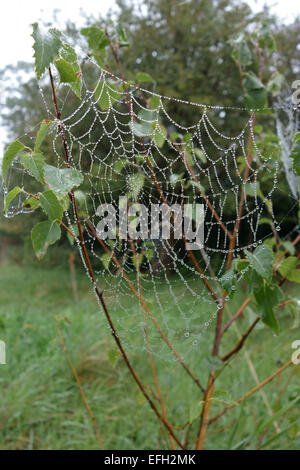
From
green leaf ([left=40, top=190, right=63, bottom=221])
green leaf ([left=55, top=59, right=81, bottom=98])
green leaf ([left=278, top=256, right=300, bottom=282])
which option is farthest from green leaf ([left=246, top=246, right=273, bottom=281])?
green leaf ([left=55, top=59, right=81, bottom=98])

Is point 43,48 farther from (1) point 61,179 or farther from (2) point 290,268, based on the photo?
(2) point 290,268

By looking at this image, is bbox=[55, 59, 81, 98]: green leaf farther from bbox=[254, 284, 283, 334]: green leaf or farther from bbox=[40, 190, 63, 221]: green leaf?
bbox=[254, 284, 283, 334]: green leaf

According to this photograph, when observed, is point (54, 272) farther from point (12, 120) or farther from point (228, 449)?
point (228, 449)

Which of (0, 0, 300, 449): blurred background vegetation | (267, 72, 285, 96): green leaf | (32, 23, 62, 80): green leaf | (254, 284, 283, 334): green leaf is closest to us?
(32, 23, 62, 80): green leaf

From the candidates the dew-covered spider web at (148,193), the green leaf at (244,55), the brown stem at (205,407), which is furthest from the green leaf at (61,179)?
the green leaf at (244,55)

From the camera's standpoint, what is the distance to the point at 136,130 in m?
1.03

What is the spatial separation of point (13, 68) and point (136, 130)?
240cm

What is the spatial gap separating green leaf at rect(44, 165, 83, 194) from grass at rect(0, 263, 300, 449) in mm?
727

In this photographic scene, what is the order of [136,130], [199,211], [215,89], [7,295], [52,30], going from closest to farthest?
[52,30] < [136,130] < [199,211] < [7,295] < [215,89]

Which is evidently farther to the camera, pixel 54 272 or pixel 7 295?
pixel 54 272

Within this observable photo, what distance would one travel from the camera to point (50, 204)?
74 cm

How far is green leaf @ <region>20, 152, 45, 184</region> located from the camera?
0.72 meters

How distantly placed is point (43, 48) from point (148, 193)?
1.08 m
